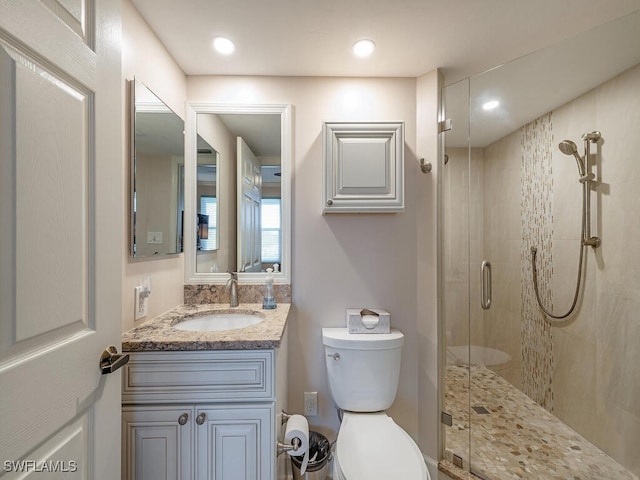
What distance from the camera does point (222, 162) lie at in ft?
5.43

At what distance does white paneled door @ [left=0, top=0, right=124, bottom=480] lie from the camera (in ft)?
1.70

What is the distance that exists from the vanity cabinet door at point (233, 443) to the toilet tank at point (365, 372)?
0.51 m

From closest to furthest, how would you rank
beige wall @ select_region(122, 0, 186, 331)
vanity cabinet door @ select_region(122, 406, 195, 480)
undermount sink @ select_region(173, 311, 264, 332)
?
vanity cabinet door @ select_region(122, 406, 195, 480), beige wall @ select_region(122, 0, 186, 331), undermount sink @ select_region(173, 311, 264, 332)

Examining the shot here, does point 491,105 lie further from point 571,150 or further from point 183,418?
point 183,418

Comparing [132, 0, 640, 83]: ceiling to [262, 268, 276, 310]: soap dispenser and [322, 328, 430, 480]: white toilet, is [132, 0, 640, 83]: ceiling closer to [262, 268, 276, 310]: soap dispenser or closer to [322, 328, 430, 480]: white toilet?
[262, 268, 276, 310]: soap dispenser

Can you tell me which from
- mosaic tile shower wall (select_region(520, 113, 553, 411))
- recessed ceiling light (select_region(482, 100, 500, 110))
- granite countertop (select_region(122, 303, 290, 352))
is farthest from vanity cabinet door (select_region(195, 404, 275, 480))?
recessed ceiling light (select_region(482, 100, 500, 110))

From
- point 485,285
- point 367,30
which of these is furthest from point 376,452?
point 367,30

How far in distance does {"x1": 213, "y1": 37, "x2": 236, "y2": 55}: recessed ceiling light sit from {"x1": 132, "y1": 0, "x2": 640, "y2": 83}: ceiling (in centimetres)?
3

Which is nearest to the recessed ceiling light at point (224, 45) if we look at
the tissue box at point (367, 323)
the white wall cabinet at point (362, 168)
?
the white wall cabinet at point (362, 168)

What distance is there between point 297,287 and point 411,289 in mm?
680

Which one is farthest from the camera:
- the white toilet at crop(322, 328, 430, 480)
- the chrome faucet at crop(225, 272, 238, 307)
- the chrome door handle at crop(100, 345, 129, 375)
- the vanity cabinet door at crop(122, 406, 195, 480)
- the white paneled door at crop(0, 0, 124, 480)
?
the chrome faucet at crop(225, 272, 238, 307)

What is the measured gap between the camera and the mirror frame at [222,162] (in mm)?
1632

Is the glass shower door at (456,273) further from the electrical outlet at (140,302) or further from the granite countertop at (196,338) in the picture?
the electrical outlet at (140,302)

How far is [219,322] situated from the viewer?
1513mm
